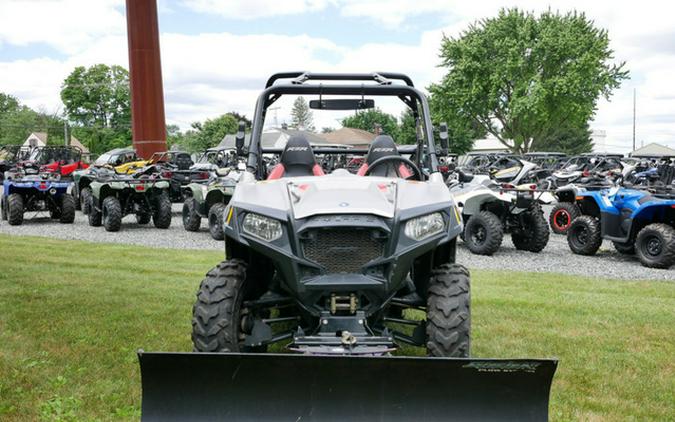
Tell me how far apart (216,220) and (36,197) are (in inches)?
228

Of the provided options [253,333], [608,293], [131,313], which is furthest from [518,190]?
[253,333]

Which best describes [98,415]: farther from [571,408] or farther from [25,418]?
[571,408]

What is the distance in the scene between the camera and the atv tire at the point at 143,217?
15734mm

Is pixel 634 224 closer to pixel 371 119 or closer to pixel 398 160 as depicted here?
pixel 371 119

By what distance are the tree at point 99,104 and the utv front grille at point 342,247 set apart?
74801mm

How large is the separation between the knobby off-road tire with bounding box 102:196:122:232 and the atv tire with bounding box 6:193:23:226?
2334 mm

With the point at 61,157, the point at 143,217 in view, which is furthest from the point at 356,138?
the point at 61,157

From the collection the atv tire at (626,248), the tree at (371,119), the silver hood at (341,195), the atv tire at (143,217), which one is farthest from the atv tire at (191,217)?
the silver hood at (341,195)

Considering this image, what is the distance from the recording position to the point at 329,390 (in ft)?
11.0

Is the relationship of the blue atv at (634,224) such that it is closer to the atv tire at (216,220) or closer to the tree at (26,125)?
the atv tire at (216,220)

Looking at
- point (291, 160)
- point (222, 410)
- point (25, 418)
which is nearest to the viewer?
point (222, 410)

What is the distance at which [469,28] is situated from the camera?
42.0m

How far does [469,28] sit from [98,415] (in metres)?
40.9

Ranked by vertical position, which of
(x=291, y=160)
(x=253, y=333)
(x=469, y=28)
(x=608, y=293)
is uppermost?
(x=469, y=28)
